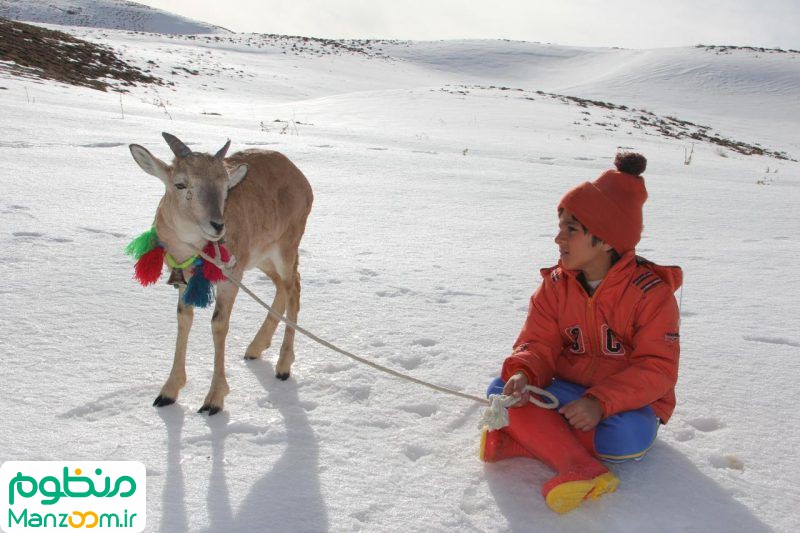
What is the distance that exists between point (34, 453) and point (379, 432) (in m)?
1.47

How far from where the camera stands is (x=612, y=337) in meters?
3.13

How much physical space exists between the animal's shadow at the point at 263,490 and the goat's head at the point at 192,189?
937 mm

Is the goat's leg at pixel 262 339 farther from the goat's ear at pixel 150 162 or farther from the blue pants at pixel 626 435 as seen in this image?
the blue pants at pixel 626 435

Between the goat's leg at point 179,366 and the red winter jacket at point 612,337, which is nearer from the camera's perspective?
the red winter jacket at point 612,337

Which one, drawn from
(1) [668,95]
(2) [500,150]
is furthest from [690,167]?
(1) [668,95]

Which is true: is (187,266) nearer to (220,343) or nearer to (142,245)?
(142,245)

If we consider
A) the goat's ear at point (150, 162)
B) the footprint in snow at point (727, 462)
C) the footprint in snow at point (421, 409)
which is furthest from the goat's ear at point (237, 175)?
the footprint in snow at point (727, 462)

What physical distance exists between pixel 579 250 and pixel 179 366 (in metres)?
2.11

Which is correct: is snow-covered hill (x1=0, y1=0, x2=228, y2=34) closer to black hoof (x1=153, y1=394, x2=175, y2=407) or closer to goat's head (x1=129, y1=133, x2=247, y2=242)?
goat's head (x1=129, y1=133, x2=247, y2=242)

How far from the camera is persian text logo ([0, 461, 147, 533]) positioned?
2518 mm

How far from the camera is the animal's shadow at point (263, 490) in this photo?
8.07 ft

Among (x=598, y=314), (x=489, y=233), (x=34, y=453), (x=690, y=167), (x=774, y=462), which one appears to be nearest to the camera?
(x=34, y=453)

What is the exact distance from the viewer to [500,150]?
1328cm

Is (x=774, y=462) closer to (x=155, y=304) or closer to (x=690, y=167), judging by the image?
(x=155, y=304)
